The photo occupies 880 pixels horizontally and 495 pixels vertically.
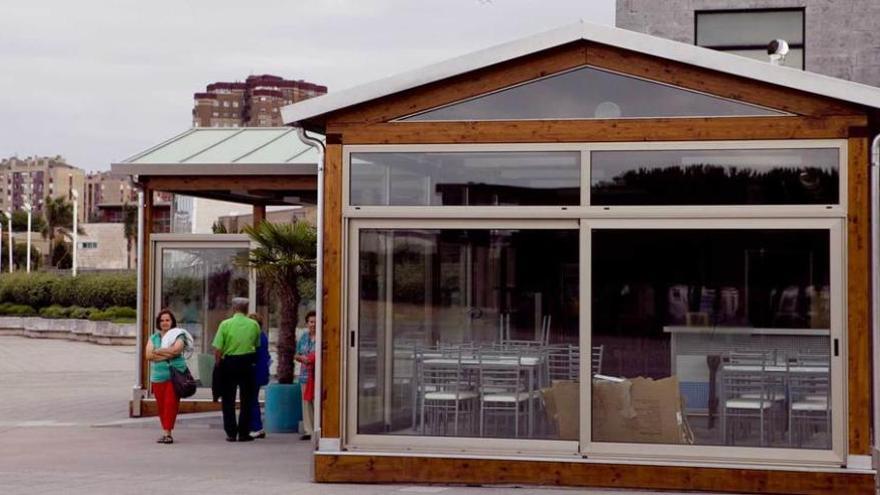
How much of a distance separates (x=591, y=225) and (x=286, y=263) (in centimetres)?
617

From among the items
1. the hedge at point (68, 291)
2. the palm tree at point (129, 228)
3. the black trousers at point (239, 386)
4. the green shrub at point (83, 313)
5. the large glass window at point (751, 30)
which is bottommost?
the black trousers at point (239, 386)

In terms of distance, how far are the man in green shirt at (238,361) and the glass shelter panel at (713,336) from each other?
18.4 feet

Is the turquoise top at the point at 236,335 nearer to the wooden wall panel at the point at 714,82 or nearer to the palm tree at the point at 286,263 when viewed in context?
the palm tree at the point at 286,263

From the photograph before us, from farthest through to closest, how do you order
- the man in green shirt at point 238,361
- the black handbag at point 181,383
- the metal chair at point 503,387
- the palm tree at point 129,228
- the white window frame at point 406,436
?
the palm tree at point 129,228
the man in green shirt at point 238,361
the black handbag at point 181,383
the metal chair at point 503,387
the white window frame at point 406,436

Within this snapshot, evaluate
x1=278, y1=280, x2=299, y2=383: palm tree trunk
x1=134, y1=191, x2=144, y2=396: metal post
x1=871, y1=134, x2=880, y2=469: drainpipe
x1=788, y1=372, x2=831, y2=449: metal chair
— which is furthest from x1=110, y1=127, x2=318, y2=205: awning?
x1=871, y1=134, x2=880, y2=469: drainpipe

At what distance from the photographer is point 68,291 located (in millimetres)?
50344

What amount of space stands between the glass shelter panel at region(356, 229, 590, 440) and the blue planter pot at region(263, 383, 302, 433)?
5197 mm

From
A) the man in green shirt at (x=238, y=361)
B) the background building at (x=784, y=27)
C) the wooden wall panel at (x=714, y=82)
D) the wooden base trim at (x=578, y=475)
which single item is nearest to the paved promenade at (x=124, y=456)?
the wooden base trim at (x=578, y=475)

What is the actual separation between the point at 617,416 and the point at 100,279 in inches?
1522

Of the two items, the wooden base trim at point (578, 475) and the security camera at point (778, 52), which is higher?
the security camera at point (778, 52)

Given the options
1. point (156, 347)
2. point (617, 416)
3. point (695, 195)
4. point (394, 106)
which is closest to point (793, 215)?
point (695, 195)

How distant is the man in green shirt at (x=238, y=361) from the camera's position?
57.6ft

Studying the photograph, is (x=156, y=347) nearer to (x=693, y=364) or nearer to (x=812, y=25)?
(x=693, y=364)

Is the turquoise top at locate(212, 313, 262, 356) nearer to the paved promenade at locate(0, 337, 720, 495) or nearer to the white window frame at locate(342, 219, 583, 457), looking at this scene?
the paved promenade at locate(0, 337, 720, 495)
